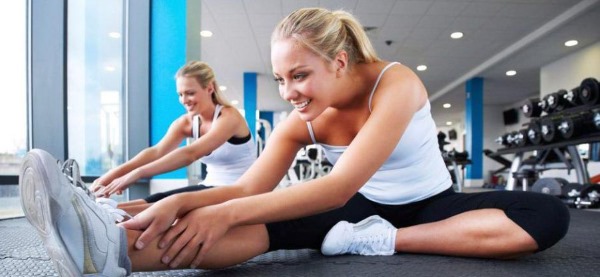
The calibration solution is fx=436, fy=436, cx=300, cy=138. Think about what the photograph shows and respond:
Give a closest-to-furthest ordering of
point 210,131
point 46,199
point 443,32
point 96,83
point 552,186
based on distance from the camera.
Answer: point 46,199 < point 210,131 < point 96,83 < point 552,186 < point 443,32

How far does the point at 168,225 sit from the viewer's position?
69cm

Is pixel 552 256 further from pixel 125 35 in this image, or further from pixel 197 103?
pixel 125 35

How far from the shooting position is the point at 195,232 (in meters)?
0.68

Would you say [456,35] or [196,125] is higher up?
[456,35]

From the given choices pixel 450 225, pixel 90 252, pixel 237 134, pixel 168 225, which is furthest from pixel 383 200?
pixel 237 134

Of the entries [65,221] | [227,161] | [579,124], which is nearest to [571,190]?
[579,124]

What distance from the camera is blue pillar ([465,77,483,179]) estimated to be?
812 centimetres

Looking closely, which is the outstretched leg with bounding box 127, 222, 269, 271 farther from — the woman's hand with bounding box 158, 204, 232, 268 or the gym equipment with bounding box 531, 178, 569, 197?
the gym equipment with bounding box 531, 178, 569, 197

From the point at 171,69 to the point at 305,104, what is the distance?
253cm

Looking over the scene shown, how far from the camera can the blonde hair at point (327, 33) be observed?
834 millimetres

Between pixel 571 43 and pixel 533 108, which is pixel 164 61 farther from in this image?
pixel 571 43

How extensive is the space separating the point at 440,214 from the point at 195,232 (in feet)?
1.94

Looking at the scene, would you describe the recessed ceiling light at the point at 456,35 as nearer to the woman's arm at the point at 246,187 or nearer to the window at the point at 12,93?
the window at the point at 12,93

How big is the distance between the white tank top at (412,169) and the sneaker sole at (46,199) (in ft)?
1.79
